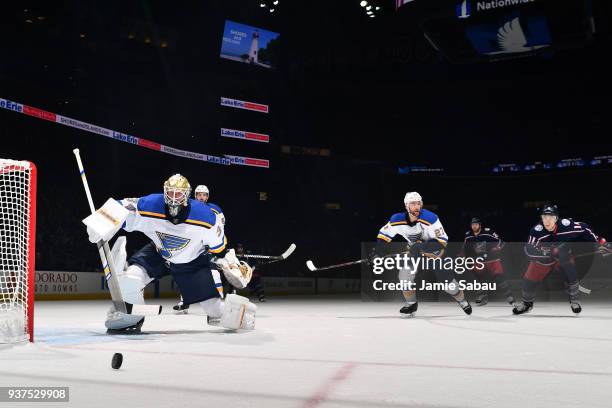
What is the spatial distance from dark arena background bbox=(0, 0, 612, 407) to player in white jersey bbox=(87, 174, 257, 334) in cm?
6

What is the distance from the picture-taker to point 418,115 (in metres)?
26.0

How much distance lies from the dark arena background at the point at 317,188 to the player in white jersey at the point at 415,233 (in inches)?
1.1

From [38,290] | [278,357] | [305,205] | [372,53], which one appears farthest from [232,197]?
[278,357]

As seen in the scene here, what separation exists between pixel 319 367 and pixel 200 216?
2350 mm

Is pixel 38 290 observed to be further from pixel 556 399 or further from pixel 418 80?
pixel 418 80

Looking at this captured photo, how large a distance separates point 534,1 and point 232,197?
13852 mm

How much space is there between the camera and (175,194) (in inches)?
216

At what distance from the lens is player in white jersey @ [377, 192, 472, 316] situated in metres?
8.09

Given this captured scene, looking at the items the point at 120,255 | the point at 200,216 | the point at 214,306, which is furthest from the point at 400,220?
the point at 120,255

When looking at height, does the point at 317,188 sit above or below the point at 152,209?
above

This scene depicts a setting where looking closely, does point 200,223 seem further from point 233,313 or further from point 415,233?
point 415,233

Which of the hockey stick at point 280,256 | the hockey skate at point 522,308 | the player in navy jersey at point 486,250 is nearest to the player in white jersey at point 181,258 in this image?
the hockey stick at point 280,256

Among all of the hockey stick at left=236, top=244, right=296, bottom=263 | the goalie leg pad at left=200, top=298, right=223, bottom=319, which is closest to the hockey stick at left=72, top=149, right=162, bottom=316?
the goalie leg pad at left=200, top=298, right=223, bottom=319

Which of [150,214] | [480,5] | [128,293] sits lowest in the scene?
[128,293]
